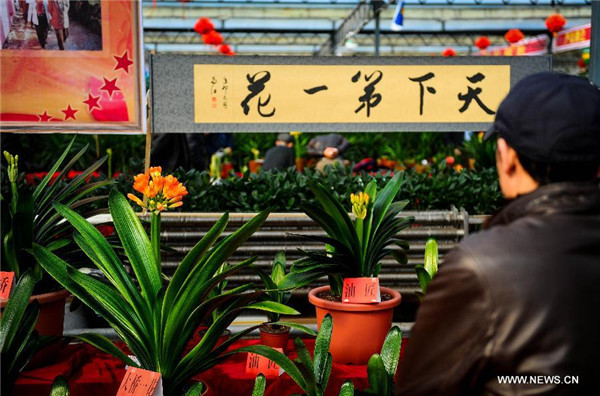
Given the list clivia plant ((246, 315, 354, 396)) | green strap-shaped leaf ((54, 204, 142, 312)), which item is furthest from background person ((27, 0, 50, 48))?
clivia plant ((246, 315, 354, 396))

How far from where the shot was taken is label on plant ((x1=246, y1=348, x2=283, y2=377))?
1.37m

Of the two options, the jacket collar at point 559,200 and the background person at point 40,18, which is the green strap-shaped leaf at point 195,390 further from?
the background person at point 40,18

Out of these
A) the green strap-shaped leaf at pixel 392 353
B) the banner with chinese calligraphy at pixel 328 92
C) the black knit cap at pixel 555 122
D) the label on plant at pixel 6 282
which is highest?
→ the banner with chinese calligraphy at pixel 328 92

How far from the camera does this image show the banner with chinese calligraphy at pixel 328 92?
2.15 meters

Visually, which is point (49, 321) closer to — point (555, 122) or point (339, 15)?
point (555, 122)

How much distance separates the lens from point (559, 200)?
728 millimetres

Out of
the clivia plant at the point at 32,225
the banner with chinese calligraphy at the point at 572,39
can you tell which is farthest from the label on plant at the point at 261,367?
the banner with chinese calligraphy at the point at 572,39

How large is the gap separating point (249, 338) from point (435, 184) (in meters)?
1.27

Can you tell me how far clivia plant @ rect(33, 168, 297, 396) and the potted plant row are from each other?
0.94 ft

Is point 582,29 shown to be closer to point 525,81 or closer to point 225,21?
point 225,21

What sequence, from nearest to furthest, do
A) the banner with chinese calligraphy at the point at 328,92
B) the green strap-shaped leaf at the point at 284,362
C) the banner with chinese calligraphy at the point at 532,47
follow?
the green strap-shaped leaf at the point at 284,362
the banner with chinese calligraphy at the point at 328,92
the banner with chinese calligraphy at the point at 532,47

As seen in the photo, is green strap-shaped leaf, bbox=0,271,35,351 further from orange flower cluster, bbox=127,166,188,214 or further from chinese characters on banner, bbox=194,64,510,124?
chinese characters on banner, bbox=194,64,510,124

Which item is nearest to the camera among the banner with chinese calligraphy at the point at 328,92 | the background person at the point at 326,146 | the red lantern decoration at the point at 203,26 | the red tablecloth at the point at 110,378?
the red tablecloth at the point at 110,378

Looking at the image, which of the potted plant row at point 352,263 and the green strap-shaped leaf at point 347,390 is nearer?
the green strap-shaped leaf at point 347,390
